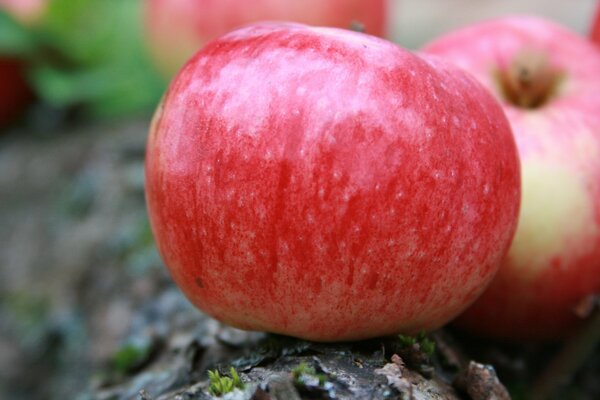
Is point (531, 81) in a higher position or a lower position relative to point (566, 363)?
higher

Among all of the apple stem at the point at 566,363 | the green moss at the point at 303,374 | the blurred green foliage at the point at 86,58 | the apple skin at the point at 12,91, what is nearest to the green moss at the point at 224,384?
the green moss at the point at 303,374

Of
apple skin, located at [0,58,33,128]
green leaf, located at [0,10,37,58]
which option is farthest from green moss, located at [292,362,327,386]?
apple skin, located at [0,58,33,128]

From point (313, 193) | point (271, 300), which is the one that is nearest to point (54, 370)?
point (271, 300)

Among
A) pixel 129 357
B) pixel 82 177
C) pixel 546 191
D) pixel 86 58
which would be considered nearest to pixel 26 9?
pixel 86 58

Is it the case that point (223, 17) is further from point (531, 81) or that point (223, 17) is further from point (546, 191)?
point (546, 191)

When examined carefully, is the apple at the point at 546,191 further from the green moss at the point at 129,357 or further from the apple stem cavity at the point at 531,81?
the green moss at the point at 129,357

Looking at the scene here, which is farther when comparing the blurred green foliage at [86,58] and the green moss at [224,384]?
the blurred green foliage at [86,58]

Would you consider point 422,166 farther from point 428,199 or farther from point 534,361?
point 534,361

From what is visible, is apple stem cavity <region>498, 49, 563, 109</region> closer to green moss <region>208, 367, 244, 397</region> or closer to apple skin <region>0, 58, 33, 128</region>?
green moss <region>208, 367, 244, 397</region>
